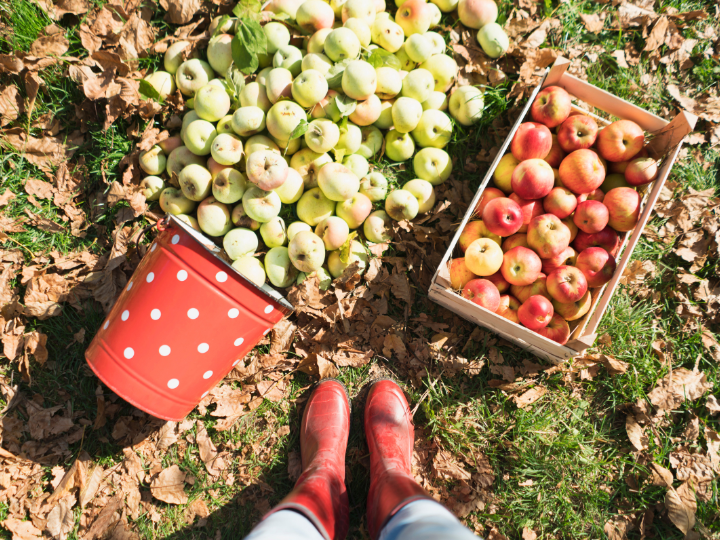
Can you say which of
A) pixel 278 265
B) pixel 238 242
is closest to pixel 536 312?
pixel 278 265

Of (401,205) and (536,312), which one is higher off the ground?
(401,205)

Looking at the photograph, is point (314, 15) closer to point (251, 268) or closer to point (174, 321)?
point (251, 268)

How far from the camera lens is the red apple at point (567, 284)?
2.25 m

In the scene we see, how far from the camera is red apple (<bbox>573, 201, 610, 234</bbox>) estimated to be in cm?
231

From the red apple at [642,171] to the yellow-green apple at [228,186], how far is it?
2.35 metres

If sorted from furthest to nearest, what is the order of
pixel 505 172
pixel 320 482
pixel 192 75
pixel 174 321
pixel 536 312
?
pixel 192 75, pixel 505 172, pixel 536 312, pixel 320 482, pixel 174 321

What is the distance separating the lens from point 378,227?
105 inches

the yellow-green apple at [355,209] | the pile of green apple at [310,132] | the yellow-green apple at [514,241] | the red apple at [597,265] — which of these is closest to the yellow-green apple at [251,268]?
the pile of green apple at [310,132]

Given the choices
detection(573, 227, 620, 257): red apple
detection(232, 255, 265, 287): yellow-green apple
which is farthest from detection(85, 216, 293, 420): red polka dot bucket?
detection(573, 227, 620, 257): red apple

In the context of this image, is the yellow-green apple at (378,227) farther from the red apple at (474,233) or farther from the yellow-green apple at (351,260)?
the red apple at (474,233)

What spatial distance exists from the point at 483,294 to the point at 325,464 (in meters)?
1.33

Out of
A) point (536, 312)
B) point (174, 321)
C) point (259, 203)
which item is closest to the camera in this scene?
point (174, 321)

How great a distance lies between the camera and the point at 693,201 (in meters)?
3.01

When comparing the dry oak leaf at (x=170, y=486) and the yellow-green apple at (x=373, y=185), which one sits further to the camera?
the yellow-green apple at (x=373, y=185)
